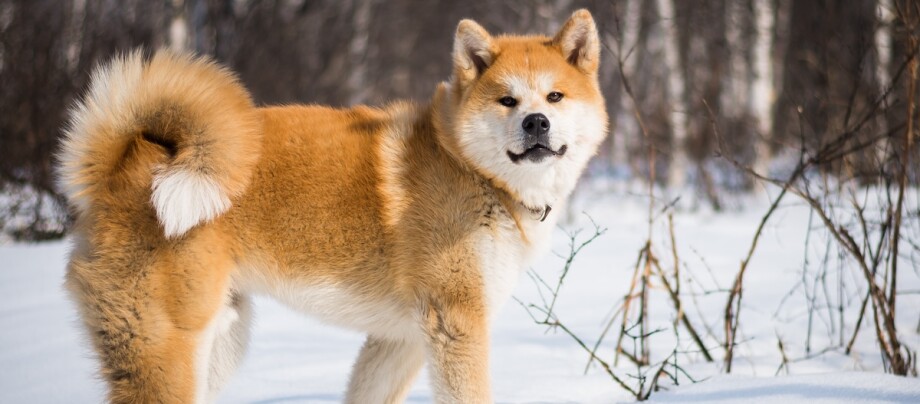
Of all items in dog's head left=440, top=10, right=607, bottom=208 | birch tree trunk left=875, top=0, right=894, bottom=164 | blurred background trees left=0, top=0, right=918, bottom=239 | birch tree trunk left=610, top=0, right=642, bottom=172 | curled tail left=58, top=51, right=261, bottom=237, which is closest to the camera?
curled tail left=58, top=51, right=261, bottom=237

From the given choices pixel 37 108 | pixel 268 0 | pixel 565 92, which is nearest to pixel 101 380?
pixel 565 92

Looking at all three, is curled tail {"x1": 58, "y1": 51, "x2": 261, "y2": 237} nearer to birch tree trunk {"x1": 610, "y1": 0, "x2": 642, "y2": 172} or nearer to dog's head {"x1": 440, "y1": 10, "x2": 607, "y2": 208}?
dog's head {"x1": 440, "y1": 10, "x2": 607, "y2": 208}

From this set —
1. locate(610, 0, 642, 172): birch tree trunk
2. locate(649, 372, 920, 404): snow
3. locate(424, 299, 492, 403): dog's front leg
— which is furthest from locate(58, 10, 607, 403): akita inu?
locate(610, 0, 642, 172): birch tree trunk

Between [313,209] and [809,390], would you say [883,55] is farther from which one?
[313,209]

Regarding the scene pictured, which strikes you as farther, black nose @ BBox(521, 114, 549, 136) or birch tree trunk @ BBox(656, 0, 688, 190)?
birch tree trunk @ BBox(656, 0, 688, 190)

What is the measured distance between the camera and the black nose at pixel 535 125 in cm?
267

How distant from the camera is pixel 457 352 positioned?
101 inches

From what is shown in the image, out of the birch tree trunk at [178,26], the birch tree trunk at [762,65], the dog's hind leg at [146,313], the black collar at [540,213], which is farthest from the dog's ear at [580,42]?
the birch tree trunk at [762,65]

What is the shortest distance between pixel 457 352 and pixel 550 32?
36.0ft

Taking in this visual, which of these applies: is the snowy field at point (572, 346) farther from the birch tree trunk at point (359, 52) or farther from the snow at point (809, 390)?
the birch tree trunk at point (359, 52)

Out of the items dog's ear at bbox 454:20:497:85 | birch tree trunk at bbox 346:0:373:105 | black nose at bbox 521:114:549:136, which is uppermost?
birch tree trunk at bbox 346:0:373:105

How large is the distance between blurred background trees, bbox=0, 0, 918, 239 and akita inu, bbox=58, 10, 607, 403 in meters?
0.93

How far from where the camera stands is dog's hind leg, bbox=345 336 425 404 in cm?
292

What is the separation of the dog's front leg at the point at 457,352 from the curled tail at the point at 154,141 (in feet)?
2.69
